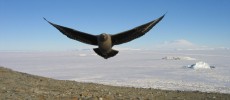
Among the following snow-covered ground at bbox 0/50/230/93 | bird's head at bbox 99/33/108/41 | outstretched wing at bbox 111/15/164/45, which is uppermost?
snow-covered ground at bbox 0/50/230/93

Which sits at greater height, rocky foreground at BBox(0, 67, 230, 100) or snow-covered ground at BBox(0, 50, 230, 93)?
snow-covered ground at BBox(0, 50, 230, 93)

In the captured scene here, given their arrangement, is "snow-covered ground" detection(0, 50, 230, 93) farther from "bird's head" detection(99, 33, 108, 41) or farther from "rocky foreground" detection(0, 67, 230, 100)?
"bird's head" detection(99, 33, 108, 41)

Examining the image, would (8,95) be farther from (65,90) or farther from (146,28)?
(146,28)

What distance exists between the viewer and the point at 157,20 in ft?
16.9

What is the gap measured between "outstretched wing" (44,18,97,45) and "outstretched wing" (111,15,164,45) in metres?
0.28

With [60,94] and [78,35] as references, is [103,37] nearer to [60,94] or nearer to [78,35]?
[78,35]

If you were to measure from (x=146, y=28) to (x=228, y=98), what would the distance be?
20.0m

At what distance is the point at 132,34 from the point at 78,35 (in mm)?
746

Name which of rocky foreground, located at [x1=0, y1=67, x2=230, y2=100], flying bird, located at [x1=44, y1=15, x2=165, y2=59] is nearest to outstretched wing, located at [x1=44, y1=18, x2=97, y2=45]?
flying bird, located at [x1=44, y1=15, x2=165, y2=59]

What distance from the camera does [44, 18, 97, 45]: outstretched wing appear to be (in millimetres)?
4859

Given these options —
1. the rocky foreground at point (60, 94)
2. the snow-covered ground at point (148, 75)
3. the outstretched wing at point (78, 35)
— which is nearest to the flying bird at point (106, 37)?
the outstretched wing at point (78, 35)

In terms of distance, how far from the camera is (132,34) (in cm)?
493

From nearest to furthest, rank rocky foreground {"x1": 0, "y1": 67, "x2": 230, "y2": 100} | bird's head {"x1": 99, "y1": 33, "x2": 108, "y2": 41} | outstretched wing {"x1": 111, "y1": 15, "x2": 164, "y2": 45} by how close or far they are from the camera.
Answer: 1. bird's head {"x1": 99, "y1": 33, "x2": 108, "y2": 41}
2. outstretched wing {"x1": 111, "y1": 15, "x2": 164, "y2": 45}
3. rocky foreground {"x1": 0, "y1": 67, "x2": 230, "y2": 100}

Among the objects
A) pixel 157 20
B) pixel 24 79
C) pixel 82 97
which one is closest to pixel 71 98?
pixel 82 97
